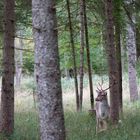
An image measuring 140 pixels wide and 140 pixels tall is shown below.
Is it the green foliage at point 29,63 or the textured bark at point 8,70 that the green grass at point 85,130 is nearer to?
the textured bark at point 8,70

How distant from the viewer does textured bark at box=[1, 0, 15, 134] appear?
9.90 meters

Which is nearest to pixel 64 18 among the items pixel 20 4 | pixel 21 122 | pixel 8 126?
pixel 20 4

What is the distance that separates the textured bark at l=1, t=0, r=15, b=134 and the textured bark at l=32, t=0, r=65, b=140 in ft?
13.5

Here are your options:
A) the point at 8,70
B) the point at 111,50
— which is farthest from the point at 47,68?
the point at 111,50

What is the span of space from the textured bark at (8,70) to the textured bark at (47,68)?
412 centimetres

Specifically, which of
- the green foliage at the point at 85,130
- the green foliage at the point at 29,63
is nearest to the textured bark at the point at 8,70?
the green foliage at the point at 85,130

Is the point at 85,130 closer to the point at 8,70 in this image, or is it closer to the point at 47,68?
the point at 8,70

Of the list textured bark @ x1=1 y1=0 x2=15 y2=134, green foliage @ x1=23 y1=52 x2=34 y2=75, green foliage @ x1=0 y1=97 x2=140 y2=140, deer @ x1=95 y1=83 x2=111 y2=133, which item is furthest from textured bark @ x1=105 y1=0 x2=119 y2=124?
green foliage @ x1=23 y1=52 x2=34 y2=75

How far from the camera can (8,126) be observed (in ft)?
32.9

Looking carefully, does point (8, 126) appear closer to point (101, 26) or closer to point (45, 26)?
point (45, 26)

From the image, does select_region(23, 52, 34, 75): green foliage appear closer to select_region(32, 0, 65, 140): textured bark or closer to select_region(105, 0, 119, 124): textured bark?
select_region(105, 0, 119, 124): textured bark

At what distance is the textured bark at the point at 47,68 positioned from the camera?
19.0 ft

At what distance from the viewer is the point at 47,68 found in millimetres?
5816

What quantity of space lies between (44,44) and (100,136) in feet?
14.1
